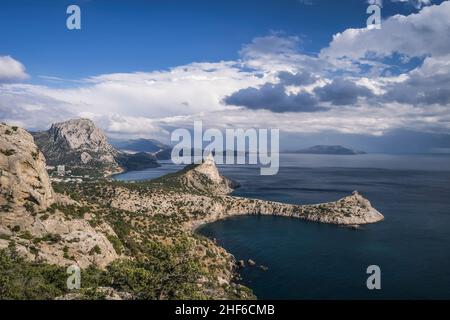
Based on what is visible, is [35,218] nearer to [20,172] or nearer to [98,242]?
[20,172]

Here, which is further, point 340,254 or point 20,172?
point 340,254

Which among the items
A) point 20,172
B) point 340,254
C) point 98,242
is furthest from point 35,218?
point 340,254

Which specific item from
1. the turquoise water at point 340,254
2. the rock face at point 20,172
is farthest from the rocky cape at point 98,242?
the turquoise water at point 340,254

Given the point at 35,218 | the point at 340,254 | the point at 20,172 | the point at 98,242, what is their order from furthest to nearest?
1. the point at 340,254
2. the point at 98,242
3. the point at 20,172
4. the point at 35,218

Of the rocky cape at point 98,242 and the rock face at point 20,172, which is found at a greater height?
the rock face at point 20,172

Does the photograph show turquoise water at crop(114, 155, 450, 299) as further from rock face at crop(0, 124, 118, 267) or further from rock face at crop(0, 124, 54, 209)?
rock face at crop(0, 124, 54, 209)

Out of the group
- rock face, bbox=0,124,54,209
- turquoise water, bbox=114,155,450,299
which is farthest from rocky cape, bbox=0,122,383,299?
turquoise water, bbox=114,155,450,299

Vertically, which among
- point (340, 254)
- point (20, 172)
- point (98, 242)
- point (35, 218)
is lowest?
point (340, 254)

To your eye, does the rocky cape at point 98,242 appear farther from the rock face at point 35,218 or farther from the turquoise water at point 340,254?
the turquoise water at point 340,254
